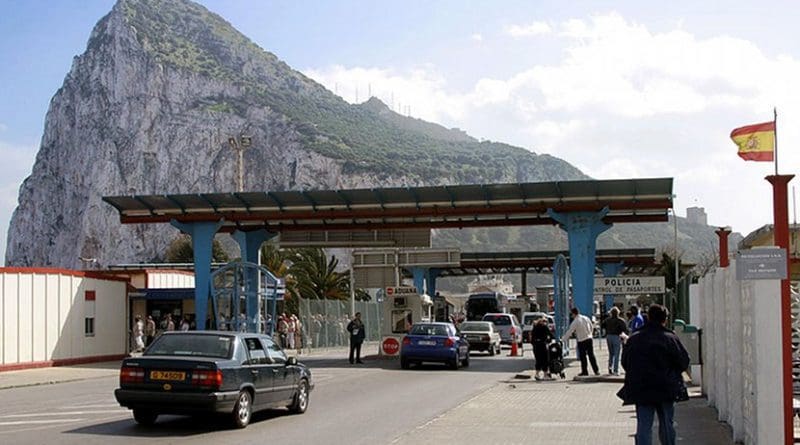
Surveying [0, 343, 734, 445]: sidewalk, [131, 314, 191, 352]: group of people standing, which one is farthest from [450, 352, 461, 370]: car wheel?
[131, 314, 191, 352]: group of people standing

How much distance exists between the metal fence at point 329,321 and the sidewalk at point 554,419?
24.6m

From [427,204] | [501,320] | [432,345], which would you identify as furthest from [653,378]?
[501,320]

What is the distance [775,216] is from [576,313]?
16.1m

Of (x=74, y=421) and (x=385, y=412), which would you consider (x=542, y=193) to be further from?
(x=74, y=421)

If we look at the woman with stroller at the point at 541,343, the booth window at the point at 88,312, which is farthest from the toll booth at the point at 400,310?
the woman with stroller at the point at 541,343

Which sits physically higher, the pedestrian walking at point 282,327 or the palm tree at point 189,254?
the palm tree at point 189,254

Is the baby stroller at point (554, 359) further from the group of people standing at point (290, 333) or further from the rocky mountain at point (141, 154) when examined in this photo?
the rocky mountain at point (141, 154)

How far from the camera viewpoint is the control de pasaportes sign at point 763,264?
1050 centimetres

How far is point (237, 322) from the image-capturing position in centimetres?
3416

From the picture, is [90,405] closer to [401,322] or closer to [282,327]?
[401,322]

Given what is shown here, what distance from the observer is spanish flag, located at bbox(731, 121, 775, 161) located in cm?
1248

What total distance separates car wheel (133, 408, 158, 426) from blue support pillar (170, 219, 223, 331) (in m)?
22.5

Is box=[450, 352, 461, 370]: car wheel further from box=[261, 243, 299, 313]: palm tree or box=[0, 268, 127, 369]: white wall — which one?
box=[261, 243, 299, 313]: palm tree

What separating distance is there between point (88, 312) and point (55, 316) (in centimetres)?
249
